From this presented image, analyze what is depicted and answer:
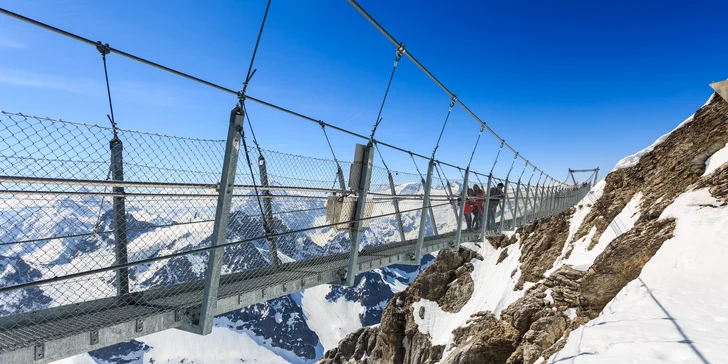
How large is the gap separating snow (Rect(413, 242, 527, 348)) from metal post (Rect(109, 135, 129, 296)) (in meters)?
24.2

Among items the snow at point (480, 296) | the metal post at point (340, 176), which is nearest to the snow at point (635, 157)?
the snow at point (480, 296)

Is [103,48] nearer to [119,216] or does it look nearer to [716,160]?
[119,216]

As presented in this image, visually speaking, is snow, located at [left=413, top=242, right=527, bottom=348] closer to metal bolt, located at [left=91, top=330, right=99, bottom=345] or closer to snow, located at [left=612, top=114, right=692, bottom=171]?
snow, located at [left=612, top=114, right=692, bottom=171]

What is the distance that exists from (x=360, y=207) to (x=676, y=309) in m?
4.46

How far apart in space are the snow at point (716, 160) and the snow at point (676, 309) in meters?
2.49

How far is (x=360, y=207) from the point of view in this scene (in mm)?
4164

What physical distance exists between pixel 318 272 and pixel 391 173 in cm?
262

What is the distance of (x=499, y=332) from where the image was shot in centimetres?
1523

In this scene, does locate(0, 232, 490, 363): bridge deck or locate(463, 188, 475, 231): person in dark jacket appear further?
locate(463, 188, 475, 231): person in dark jacket

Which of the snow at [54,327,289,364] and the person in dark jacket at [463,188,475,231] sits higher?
the person in dark jacket at [463,188,475,231]

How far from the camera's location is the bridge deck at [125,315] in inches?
80.2

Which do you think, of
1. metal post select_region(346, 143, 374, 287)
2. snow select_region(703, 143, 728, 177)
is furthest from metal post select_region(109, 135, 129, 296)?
snow select_region(703, 143, 728, 177)

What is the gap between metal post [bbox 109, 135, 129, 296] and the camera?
9.16 ft

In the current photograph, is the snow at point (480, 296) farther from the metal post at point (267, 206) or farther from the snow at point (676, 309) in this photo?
the metal post at point (267, 206)
